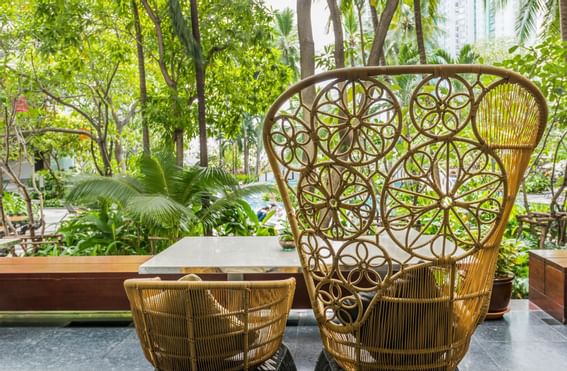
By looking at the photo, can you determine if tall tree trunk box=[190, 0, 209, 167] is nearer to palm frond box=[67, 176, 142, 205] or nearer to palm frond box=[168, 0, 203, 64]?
palm frond box=[168, 0, 203, 64]

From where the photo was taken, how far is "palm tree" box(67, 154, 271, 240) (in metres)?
4.19

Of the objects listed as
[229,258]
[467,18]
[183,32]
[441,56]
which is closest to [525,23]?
[467,18]

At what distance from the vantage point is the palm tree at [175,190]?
4.19 m

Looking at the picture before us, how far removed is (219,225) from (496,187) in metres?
3.72

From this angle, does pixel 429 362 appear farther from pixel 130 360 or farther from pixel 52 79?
pixel 52 79

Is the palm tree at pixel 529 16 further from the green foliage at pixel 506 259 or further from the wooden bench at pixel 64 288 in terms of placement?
the wooden bench at pixel 64 288

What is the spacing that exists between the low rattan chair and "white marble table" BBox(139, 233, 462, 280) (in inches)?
25.0

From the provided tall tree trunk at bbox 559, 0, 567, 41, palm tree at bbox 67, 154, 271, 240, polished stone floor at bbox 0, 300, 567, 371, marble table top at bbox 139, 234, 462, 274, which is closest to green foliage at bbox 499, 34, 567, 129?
tall tree trunk at bbox 559, 0, 567, 41

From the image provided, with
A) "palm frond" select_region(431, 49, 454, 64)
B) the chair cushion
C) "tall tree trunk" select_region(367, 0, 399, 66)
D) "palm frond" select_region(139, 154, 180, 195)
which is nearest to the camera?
the chair cushion

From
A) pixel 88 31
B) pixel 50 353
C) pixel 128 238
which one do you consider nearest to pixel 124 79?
pixel 88 31

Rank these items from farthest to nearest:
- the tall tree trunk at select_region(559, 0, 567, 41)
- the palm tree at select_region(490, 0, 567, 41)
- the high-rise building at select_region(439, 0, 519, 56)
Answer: the high-rise building at select_region(439, 0, 519, 56) < the palm tree at select_region(490, 0, 567, 41) < the tall tree trunk at select_region(559, 0, 567, 41)

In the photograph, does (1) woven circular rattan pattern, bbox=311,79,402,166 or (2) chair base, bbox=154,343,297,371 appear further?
(2) chair base, bbox=154,343,297,371

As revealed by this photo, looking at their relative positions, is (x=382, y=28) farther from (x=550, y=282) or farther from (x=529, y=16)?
(x=529, y=16)

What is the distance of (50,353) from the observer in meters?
2.78
